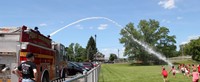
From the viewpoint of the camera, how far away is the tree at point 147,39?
123 metres

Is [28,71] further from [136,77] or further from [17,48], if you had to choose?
[136,77]

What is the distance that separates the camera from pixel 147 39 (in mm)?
123875

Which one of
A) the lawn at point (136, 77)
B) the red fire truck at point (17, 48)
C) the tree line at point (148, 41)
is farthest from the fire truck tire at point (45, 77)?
the tree line at point (148, 41)

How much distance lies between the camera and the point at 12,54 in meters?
14.9

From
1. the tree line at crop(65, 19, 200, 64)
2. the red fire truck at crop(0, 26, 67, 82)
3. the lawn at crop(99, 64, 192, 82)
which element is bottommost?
the lawn at crop(99, 64, 192, 82)

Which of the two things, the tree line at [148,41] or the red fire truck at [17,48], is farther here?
the tree line at [148,41]

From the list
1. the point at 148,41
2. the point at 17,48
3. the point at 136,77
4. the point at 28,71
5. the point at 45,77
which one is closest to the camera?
the point at 28,71

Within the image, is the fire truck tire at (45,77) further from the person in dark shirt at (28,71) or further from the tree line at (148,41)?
the tree line at (148,41)

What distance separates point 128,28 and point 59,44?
350 ft

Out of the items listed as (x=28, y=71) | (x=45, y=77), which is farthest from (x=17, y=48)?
(x=28, y=71)

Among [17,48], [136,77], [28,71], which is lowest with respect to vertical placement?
[136,77]

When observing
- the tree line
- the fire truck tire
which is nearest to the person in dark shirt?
the fire truck tire

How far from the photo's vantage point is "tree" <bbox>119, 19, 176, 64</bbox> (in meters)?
123

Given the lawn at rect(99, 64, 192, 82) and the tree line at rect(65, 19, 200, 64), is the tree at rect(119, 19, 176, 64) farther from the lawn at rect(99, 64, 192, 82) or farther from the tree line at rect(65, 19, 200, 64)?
the lawn at rect(99, 64, 192, 82)
